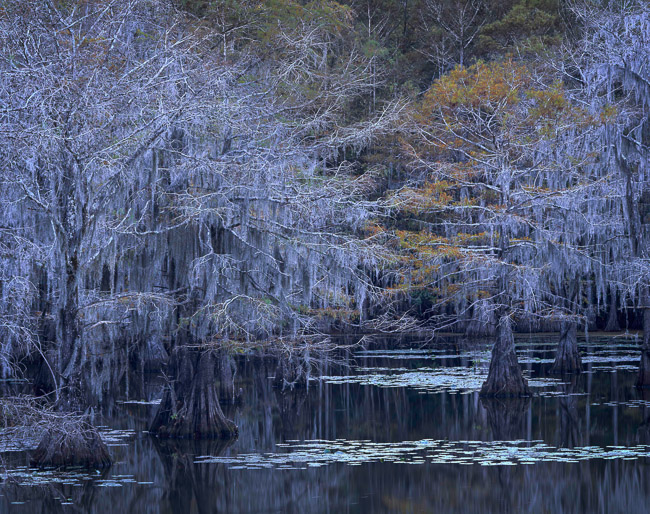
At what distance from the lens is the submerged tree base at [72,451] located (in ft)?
38.5

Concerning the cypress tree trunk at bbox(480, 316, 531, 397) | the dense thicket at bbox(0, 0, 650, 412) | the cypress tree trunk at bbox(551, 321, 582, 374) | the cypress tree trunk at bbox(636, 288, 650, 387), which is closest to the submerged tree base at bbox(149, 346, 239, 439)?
the dense thicket at bbox(0, 0, 650, 412)

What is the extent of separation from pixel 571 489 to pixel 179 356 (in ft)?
22.6

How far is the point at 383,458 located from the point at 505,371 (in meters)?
7.25

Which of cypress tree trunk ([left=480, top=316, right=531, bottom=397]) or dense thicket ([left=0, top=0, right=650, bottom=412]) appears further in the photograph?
cypress tree trunk ([left=480, top=316, right=531, bottom=397])

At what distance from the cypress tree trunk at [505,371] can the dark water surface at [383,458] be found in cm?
46

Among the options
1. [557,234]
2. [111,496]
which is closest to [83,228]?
[111,496]

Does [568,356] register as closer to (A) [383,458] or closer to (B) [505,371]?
(B) [505,371]

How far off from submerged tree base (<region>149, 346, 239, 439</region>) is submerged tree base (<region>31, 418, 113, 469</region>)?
2.93 metres

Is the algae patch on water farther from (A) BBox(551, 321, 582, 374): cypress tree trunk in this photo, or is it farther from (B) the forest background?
(A) BBox(551, 321, 582, 374): cypress tree trunk

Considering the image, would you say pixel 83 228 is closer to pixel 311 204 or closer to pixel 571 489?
pixel 311 204

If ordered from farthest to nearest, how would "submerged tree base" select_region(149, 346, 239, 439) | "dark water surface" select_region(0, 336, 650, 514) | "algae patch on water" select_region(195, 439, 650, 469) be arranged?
"submerged tree base" select_region(149, 346, 239, 439) → "algae patch on water" select_region(195, 439, 650, 469) → "dark water surface" select_region(0, 336, 650, 514)

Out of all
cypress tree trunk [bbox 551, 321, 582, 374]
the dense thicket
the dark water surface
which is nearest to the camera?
the dark water surface

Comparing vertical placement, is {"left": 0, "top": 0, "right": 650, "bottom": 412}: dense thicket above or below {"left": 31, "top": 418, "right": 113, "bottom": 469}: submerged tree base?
above

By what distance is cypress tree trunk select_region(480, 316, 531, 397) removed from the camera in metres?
19.6
